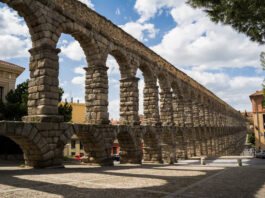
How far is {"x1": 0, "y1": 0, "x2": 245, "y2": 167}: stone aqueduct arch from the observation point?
30.4ft

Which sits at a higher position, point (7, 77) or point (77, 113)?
point (7, 77)

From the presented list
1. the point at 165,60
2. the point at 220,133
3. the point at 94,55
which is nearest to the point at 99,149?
the point at 94,55

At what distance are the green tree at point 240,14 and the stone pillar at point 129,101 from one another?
271 inches

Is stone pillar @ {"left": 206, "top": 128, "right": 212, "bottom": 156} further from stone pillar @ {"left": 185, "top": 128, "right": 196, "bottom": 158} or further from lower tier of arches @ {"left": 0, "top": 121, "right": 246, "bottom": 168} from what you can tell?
lower tier of arches @ {"left": 0, "top": 121, "right": 246, "bottom": 168}

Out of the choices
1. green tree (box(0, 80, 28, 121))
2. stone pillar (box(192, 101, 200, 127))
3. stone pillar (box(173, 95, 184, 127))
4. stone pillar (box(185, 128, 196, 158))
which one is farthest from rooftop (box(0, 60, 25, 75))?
stone pillar (box(192, 101, 200, 127))

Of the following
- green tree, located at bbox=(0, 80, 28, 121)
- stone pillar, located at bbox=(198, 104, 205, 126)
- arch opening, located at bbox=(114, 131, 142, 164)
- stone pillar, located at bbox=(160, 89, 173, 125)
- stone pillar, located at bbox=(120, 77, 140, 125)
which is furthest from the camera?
stone pillar, located at bbox=(198, 104, 205, 126)

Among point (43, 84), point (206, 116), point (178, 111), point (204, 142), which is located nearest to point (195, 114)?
point (204, 142)

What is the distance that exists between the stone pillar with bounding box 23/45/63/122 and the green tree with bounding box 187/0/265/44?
18.8ft

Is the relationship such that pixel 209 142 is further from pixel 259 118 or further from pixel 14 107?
pixel 14 107

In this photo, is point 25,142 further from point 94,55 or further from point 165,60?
point 165,60

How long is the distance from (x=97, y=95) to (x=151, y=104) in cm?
641

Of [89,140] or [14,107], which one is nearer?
[89,140]

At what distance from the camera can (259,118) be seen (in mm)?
42812

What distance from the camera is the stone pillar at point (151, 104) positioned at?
57.8ft
